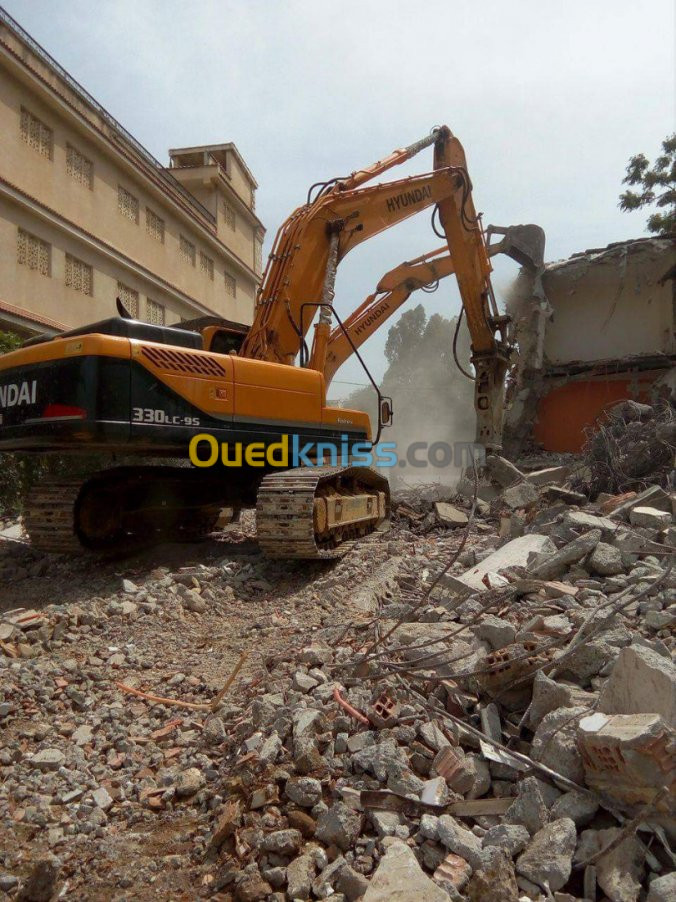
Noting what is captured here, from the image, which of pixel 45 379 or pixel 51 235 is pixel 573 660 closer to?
pixel 45 379

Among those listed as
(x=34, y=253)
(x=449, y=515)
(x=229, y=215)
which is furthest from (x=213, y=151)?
(x=449, y=515)

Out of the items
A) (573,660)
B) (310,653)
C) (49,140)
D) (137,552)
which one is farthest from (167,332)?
(49,140)

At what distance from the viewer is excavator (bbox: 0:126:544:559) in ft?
16.2

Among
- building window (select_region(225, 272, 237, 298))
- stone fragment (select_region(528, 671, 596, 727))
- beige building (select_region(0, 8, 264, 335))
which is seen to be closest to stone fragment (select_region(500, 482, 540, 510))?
stone fragment (select_region(528, 671, 596, 727))

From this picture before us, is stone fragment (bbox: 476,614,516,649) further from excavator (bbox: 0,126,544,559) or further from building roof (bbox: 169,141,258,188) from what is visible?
building roof (bbox: 169,141,258,188)

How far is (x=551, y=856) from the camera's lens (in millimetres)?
1822

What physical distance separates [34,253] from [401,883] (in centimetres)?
1551

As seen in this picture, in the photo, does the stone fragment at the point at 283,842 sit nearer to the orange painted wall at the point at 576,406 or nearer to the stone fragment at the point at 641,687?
the stone fragment at the point at 641,687

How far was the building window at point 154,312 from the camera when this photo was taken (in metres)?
19.1

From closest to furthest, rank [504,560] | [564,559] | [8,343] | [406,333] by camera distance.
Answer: [564,559]
[504,560]
[8,343]
[406,333]

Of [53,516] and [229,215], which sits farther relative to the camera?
[229,215]

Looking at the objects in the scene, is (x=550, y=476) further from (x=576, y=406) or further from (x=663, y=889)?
(x=663, y=889)

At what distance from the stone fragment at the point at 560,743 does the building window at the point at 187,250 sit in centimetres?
2086

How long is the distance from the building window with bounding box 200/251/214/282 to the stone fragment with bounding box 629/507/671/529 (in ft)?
64.5
